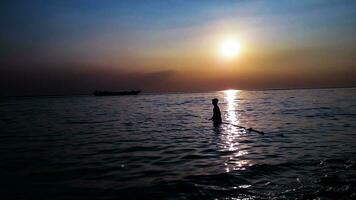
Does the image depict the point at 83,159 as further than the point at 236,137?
No

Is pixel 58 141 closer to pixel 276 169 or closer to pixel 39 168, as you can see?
pixel 39 168

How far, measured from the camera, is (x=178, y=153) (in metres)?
15.9

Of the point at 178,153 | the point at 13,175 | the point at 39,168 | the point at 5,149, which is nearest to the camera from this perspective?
the point at 13,175

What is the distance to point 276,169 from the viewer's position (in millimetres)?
12133

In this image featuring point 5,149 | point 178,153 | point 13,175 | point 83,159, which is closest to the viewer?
point 13,175

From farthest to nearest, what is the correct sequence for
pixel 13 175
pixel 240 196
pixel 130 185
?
pixel 13 175
pixel 130 185
pixel 240 196

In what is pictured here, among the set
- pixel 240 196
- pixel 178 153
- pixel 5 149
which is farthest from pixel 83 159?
pixel 240 196

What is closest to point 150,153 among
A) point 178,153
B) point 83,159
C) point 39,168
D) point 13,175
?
point 178,153

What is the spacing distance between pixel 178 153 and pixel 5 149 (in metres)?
8.96

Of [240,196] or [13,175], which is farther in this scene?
[13,175]

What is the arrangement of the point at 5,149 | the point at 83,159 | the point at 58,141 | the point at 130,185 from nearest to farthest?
the point at 130,185 → the point at 83,159 → the point at 5,149 → the point at 58,141

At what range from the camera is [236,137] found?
2097 cm

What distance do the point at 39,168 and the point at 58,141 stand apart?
7.50 m

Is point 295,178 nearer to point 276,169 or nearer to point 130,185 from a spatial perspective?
point 276,169
